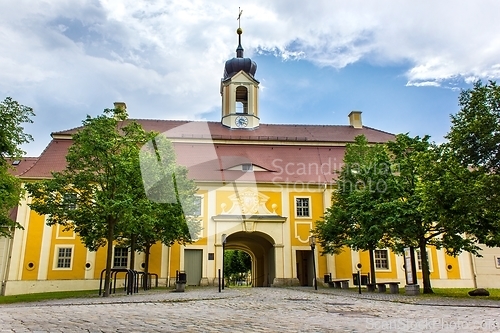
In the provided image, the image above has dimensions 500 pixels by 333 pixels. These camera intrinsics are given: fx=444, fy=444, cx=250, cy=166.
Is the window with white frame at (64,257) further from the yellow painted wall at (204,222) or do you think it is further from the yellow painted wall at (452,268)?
the yellow painted wall at (452,268)

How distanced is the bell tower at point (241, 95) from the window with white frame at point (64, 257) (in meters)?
15.3

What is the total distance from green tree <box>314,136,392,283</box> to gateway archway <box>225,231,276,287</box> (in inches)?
203

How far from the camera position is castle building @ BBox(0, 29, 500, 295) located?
89.3ft

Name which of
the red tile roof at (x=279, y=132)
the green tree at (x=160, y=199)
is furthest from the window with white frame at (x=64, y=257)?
the red tile roof at (x=279, y=132)

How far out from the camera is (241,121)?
35938 mm

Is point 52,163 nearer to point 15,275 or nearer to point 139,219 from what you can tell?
point 15,275

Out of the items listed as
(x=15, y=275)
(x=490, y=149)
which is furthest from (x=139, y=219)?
(x=15, y=275)

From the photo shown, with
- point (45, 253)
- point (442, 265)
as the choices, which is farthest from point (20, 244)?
point (442, 265)

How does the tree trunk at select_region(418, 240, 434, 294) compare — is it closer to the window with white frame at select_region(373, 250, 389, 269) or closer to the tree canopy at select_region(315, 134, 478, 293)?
the tree canopy at select_region(315, 134, 478, 293)

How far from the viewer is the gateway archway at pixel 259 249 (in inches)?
1165

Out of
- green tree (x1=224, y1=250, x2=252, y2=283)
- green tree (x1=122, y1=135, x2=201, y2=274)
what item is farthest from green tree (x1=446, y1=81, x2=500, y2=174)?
green tree (x1=224, y1=250, x2=252, y2=283)

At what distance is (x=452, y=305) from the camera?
12133mm

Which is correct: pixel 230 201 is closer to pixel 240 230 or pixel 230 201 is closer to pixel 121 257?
pixel 240 230

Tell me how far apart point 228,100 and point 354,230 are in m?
18.0
